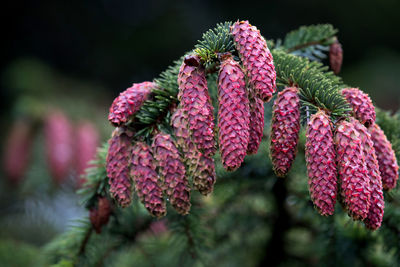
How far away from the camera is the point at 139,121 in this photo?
980 millimetres

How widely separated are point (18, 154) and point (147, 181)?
189 centimetres

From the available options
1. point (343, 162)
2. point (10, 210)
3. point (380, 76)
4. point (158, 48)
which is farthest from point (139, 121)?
point (380, 76)

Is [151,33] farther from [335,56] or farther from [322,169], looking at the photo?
[322,169]

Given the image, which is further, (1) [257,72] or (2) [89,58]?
(2) [89,58]

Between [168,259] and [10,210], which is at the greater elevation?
[10,210]

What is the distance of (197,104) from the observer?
0.81 m

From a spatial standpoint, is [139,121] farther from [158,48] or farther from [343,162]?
[158,48]

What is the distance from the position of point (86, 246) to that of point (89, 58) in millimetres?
4669

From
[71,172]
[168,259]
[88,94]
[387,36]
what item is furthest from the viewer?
[387,36]

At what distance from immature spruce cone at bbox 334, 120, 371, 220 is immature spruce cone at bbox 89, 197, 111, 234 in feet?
2.03

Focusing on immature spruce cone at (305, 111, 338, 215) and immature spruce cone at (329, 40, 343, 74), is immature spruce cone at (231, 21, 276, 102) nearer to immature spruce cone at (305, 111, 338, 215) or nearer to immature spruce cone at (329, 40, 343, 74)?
immature spruce cone at (305, 111, 338, 215)

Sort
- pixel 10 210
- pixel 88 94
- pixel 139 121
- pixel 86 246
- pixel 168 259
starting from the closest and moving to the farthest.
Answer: pixel 139 121, pixel 86 246, pixel 168 259, pixel 10 210, pixel 88 94

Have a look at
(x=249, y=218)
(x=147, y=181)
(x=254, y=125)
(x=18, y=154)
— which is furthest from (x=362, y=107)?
(x=18, y=154)

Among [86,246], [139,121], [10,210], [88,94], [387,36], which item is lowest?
[86,246]
